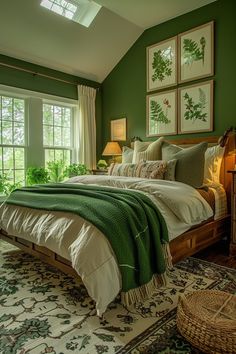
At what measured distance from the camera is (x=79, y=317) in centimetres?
174

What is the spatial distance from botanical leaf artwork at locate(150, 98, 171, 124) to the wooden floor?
1.96 meters

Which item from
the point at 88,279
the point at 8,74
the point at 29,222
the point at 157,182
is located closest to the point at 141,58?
the point at 8,74

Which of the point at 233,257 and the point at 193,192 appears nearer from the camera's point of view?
the point at 193,192

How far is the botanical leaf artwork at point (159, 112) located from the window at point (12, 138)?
2.05 m

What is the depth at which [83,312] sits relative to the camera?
1792mm

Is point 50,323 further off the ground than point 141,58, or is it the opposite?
point 141,58

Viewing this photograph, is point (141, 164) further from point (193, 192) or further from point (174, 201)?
point (174, 201)

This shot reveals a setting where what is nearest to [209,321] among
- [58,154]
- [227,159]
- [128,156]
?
[227,159]

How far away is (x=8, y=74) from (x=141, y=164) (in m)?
2.43

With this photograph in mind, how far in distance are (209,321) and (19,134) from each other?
149 inches

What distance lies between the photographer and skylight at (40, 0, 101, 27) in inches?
146

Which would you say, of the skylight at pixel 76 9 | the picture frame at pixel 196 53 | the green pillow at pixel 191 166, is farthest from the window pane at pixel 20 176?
the picture frame at pixel 196 53

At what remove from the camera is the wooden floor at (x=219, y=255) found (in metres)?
2.72

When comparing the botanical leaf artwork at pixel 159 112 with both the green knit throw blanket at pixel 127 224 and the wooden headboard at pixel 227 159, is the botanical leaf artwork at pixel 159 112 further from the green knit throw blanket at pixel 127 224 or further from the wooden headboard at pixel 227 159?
the green knit throw blanket at pixel 127 224
